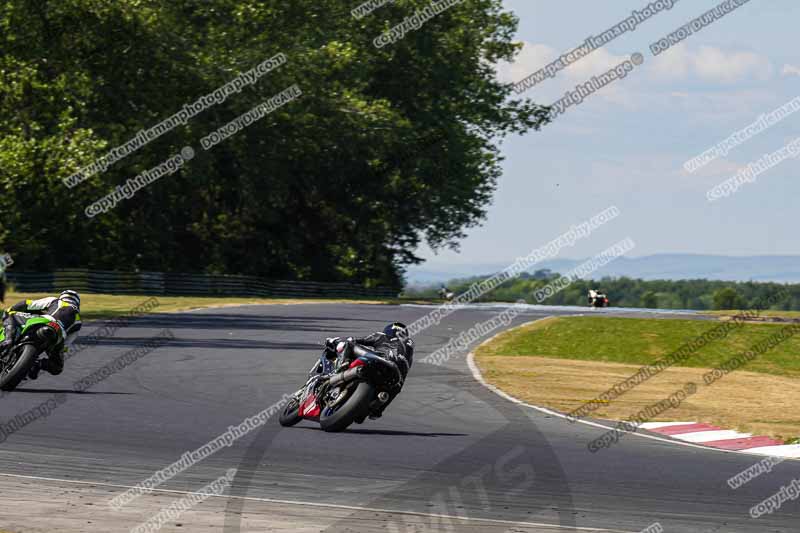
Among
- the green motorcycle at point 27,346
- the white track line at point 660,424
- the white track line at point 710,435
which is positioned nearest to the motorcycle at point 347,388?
the white track line at point 710,435

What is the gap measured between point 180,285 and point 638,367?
95.9 ft

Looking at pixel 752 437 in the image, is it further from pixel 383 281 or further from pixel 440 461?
pixel 383 281

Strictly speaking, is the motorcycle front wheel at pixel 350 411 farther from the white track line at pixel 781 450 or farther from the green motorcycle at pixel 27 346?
the green motorcycle at pixel 27 346

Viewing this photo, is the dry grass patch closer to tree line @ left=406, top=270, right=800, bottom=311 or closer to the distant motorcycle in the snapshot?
the distant motorcycle

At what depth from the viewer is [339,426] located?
13.2 metres

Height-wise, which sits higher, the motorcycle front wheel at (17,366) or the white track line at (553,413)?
the motorcycle front wheel at (17,366)

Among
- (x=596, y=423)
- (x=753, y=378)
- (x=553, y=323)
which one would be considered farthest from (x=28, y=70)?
(x=596, y=423)

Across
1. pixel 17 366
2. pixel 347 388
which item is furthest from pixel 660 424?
pixel 17 366

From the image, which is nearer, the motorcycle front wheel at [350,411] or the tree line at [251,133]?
the motorcycle front wheel at [350,411]

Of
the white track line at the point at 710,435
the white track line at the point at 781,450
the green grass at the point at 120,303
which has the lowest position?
the white track line at the point at 781,450

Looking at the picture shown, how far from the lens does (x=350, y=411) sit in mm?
13039

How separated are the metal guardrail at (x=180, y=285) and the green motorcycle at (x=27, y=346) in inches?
1275

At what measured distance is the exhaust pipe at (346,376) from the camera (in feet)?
42.0

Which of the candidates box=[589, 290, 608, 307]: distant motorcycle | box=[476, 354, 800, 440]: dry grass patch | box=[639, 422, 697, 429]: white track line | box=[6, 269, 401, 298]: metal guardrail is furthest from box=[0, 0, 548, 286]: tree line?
box=[639, 422, 697, 429]: white track line
